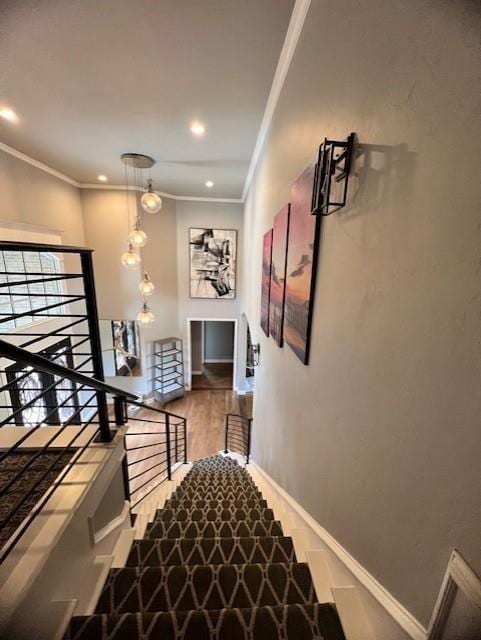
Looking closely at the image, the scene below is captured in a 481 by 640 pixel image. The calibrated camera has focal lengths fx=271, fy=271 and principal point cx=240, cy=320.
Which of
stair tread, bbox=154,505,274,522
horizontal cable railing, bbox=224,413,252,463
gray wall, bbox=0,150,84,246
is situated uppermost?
gray wall, bbox=0,150,84,246

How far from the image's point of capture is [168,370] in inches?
278

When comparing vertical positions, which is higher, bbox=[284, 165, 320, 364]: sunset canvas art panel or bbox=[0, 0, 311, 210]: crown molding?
bbox=[0, 0, 311, 210]: crown molding

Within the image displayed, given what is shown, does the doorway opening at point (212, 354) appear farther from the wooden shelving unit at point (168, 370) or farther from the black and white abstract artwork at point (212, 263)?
the black and white abstract artwork at point (212, 263)

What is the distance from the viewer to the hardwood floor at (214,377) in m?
7.79

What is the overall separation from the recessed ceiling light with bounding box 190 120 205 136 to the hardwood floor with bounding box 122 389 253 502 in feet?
14.5

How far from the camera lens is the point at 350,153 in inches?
42.6

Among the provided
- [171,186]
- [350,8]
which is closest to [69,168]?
[171,186]

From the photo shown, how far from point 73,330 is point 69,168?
3269 millimetres

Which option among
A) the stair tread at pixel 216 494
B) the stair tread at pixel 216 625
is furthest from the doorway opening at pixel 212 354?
the stair tread at pixel 216 625

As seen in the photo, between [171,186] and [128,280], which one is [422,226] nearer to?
[171,186]

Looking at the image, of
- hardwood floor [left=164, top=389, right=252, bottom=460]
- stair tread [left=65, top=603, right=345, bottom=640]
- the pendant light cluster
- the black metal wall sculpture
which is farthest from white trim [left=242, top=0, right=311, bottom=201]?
hardwood floor [left=164, top=389, right=252, bottom=460]

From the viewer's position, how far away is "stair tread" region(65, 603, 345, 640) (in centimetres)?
91

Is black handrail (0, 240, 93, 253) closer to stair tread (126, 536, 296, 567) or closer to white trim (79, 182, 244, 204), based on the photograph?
stair tread (126, 536, 296, 567)

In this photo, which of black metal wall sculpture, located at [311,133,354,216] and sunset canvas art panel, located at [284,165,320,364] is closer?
black metal wall sculpture, located at [311,133,354,216]
